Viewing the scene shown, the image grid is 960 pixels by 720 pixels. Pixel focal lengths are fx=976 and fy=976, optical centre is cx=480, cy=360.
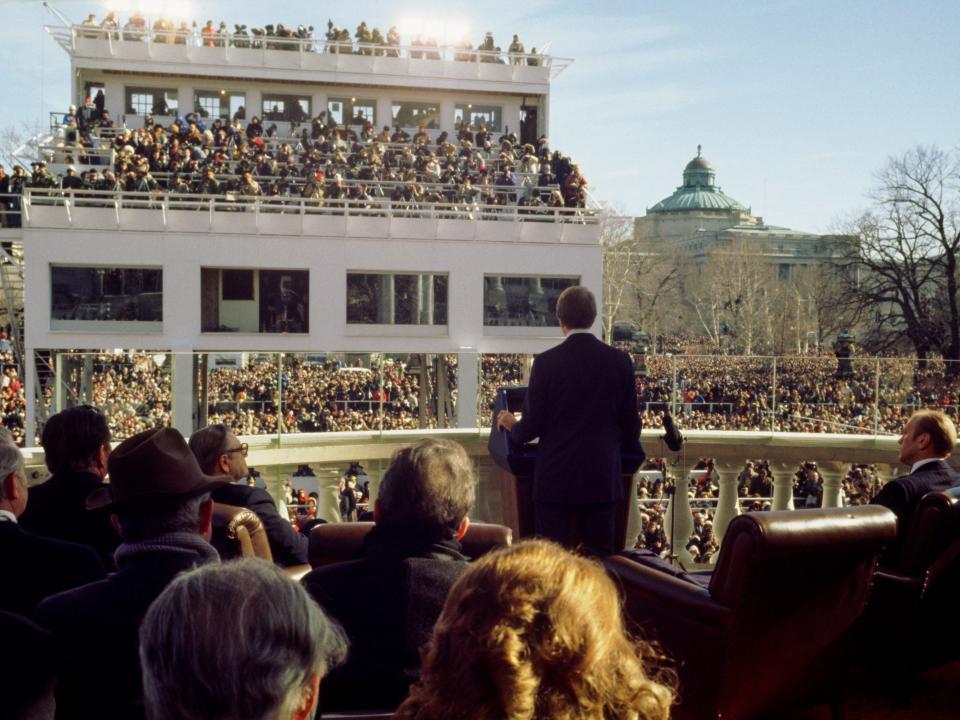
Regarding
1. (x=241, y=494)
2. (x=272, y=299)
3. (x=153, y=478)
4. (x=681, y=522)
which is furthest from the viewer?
(x=272, y=299)

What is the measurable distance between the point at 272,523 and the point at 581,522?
5.44 feet

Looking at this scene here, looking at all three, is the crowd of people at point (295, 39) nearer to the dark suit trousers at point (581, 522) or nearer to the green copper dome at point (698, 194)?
the dark suit trousers at point (581, 522)

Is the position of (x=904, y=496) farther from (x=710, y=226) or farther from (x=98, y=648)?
(x=710, y=226)

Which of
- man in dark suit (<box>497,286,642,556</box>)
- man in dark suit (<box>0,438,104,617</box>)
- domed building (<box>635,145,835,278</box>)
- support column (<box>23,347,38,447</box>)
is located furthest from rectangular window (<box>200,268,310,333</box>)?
domed building (<box>635,145,835,278</box>)

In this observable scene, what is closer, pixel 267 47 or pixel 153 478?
pixel 153 478

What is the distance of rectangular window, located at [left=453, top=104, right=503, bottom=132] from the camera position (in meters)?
45.0

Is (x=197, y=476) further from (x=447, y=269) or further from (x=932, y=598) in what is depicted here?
(x=447, y=269)

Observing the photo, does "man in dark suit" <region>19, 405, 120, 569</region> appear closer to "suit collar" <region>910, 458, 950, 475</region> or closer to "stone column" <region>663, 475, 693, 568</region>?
"suit collar" <region>910, 458, 950, 475</region>

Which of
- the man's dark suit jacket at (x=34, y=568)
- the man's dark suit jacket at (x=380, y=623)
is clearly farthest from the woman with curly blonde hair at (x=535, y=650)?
the man's dark suit jacket at (x=34, y=568)

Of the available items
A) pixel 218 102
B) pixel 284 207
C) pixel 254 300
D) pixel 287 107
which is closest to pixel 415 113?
pixel 287 107

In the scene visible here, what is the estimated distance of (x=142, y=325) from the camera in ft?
114

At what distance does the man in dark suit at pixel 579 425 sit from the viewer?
5.20m

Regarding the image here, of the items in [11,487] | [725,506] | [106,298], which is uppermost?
[106,298]

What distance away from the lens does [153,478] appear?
3230mm
